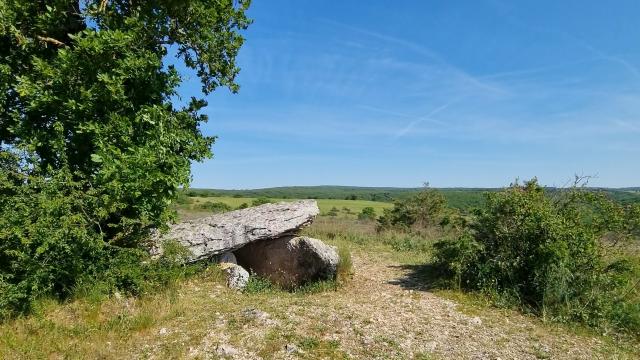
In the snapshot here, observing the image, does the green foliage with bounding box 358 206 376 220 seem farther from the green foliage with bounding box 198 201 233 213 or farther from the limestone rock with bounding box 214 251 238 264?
the limestone rock with bounding box 214 251 238 264

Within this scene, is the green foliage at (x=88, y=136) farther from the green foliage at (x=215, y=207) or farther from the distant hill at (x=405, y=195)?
the green foliage at (x=215, y=207)

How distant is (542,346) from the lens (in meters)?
7.08

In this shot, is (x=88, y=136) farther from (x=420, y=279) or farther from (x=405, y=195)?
(x=405, y=195)

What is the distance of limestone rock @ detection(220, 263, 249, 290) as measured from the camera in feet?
35.0

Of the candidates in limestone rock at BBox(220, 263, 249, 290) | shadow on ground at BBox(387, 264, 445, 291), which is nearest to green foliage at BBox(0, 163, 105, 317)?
limestone rock at BBox(220, 263, 249, 290)

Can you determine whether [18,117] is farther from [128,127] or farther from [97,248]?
[97,248]

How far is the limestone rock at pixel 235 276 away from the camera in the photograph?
1068 centimetres

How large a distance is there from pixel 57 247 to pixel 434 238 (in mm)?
15481

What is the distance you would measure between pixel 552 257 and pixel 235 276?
24.8 feet

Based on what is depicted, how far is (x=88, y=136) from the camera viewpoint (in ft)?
28.4

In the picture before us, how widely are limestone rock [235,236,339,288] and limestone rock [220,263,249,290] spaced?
3.08 feet

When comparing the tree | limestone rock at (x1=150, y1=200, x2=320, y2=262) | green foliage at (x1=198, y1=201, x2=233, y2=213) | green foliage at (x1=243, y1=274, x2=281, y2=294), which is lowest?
green foliage at (x1=243, y1=274, x2=281, y2=294)

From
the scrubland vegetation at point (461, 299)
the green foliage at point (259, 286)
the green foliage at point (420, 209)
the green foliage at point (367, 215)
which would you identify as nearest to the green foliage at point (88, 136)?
the scrubland vegetation at point (461, 299)

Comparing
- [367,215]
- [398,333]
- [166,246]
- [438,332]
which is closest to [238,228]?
[166,246]
